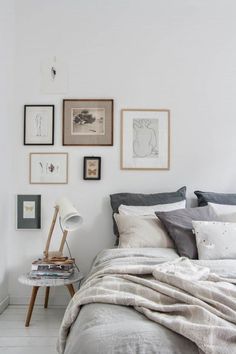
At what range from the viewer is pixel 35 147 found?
3.44 metres

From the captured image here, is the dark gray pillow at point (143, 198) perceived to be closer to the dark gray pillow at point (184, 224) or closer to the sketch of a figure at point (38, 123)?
the dark gray pillow at point (184, 224)

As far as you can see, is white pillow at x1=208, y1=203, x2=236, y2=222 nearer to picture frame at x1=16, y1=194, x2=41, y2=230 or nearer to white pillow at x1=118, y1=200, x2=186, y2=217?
white pillow at x1=118, y1=200, x2=186, y2=217

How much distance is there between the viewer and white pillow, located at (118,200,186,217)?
3098mm

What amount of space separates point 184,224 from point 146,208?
42 centimetres

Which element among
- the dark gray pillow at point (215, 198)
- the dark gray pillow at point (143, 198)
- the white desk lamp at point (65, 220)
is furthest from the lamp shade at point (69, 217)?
the dark gray pillow at point (215, 198)

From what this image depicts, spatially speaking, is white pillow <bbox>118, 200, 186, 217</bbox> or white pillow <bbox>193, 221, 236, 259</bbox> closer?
white pillow <bbox>193, 221, 236, 259</bbox>

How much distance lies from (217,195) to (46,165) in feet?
4.84

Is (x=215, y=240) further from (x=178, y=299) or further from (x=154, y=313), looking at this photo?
(x=154, y=313)

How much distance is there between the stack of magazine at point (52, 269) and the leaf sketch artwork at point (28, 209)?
1.64 feet

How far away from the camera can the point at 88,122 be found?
3.45 meters

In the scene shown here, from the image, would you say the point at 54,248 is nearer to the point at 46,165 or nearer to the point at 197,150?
the point at 46,165

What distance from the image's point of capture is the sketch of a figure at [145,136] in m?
3.42

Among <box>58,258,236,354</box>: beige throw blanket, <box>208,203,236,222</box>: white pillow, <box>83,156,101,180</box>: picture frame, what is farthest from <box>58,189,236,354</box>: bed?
<box>83,156,101,180</box>: picture frame

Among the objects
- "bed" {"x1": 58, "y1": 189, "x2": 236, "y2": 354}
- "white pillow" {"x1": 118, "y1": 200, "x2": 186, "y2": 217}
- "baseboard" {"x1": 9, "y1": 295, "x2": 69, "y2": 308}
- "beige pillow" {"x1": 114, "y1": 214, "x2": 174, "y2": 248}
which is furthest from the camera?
"baseboard" {"x1": 9, "y1": 295, "x2": 69, "y2": 308}
